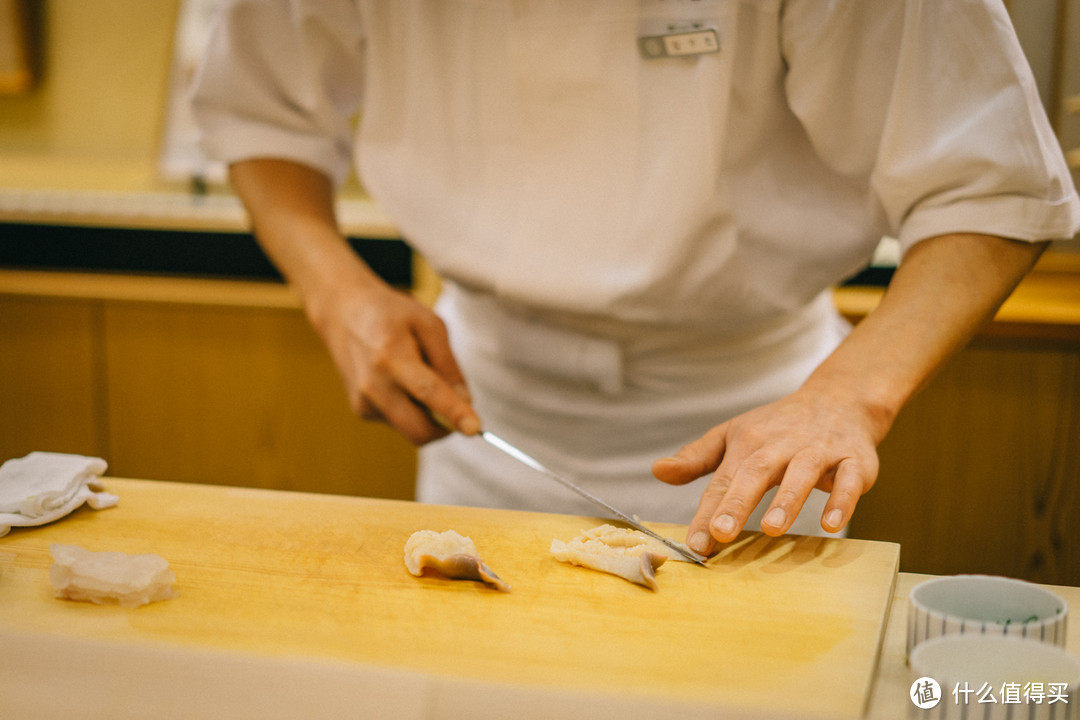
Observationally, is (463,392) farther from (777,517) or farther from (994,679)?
(994,679)

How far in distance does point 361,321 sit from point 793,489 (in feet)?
1.72

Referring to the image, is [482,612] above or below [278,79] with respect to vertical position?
below

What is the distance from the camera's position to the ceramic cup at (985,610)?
0.54m

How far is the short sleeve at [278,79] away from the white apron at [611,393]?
31 centimetres

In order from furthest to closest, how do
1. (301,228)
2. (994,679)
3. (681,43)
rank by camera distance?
(301,228), (681,43), (994,679)

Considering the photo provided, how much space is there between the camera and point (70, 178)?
237cm

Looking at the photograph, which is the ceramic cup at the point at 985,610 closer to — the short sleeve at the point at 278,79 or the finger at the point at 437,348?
the finger at the point at 437,348

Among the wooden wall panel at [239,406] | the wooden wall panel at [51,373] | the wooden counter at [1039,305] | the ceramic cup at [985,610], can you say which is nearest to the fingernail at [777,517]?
the ceramic cup at [985,610]

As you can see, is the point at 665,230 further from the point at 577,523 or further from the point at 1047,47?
the point at 1047,47

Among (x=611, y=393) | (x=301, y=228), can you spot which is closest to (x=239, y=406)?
(x=301, y=228)

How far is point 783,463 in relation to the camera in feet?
2.35

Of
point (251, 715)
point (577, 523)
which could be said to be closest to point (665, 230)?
point (577, 523)

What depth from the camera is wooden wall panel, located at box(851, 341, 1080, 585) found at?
1.61 meters


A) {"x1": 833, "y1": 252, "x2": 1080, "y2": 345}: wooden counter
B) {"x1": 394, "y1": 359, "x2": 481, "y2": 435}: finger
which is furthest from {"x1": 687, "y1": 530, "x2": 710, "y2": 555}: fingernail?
{"x1": 833, "y1": 252, "x2": 1080, "y2": 345}: wooden counter
